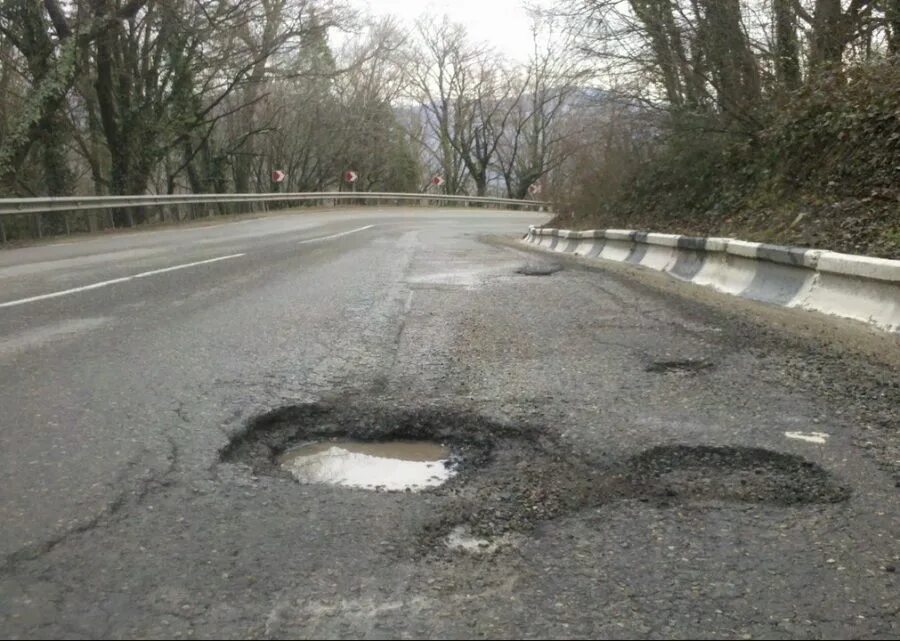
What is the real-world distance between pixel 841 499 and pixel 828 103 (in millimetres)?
8058

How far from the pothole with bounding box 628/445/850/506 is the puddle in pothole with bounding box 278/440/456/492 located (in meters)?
0.88

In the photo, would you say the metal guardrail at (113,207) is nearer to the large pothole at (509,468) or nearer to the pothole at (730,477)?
the large pothole at (509,468)

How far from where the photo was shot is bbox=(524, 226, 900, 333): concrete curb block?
5.64 m

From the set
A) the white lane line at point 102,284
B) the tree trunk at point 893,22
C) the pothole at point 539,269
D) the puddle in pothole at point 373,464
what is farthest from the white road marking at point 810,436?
the tree trunk at point 893,22

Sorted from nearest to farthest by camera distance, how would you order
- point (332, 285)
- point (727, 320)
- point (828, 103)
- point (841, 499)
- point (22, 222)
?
1. point (841, 499)
2. point (727, 320)
3. point (332, 285)
4. point (828, 103)
5. point (22, 222)

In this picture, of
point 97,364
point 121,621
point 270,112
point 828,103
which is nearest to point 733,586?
point 121,621

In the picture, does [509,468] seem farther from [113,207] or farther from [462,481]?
[113,207]

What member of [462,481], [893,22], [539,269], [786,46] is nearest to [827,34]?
[786,46]

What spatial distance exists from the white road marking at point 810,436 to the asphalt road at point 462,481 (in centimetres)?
2

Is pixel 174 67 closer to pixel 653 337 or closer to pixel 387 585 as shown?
pixel 653 337

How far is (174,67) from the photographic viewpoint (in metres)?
27.8

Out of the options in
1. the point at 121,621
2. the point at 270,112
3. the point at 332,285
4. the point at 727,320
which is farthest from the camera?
the point at 270,112

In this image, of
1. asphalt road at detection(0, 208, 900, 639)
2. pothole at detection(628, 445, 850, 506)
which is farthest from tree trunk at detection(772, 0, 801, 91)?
pothole at detection(628, 445, 850, 506)

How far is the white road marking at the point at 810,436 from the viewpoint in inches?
137
